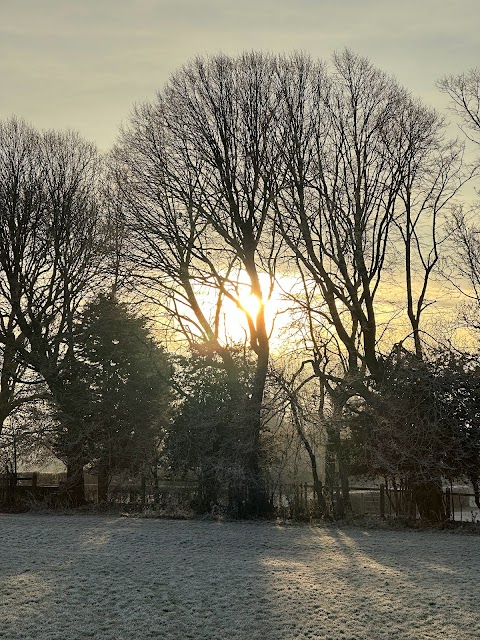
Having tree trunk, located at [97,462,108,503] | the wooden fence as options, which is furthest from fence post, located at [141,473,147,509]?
tree trunk, located at [97,462,108,503]

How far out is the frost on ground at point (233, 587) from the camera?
930cm

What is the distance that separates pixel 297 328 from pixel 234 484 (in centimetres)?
500

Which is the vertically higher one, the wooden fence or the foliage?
the foliage

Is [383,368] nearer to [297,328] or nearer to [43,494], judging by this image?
[297,328]

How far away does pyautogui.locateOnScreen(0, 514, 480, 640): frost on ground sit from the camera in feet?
30.5

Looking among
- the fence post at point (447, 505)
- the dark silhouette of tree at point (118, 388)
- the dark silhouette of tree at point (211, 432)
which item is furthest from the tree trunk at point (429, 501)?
the dark silhouette of tree at point (118, 388)

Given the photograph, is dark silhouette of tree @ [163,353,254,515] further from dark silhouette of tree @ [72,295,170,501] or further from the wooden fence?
dark silhouette of tree @ [72,295,170,501]

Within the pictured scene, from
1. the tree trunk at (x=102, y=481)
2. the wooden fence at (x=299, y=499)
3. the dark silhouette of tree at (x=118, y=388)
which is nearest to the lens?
the wooden fence at (x=299, y=499)

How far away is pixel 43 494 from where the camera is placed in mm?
26703

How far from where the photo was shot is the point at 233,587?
11312mm

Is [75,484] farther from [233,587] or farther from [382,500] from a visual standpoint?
[233,587]

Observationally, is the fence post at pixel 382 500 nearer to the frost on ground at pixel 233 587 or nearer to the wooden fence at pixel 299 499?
the wooden fence at pixel 299 499

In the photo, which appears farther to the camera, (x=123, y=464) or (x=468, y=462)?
(x=123, y=464)

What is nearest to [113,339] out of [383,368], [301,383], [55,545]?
[301,383]
